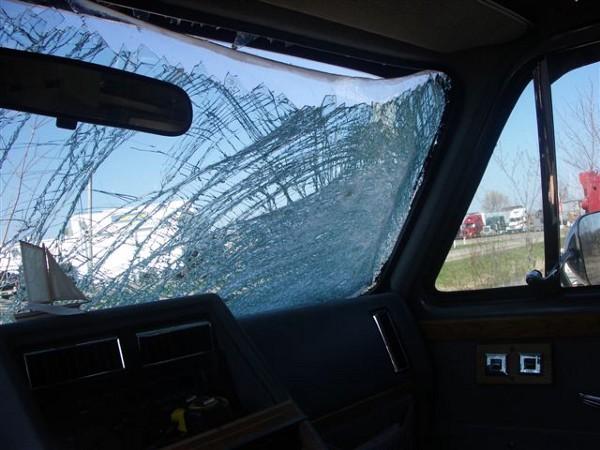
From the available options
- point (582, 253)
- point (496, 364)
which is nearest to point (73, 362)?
point (496, 364)

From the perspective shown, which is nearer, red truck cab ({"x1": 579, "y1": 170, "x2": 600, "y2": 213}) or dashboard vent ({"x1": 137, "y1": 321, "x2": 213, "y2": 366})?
dashboard vent ({"x1": 137, "y1": 321, "x2": 213, "y2": 366})

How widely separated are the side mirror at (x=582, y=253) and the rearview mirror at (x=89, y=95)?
1.78 m

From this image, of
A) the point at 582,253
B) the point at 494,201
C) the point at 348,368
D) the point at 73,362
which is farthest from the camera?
the point at 494,201

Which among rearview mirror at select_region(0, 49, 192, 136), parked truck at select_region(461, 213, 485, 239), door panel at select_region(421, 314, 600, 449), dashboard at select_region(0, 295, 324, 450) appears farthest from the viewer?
parked truck at select_region(461, 213, 485, 239)

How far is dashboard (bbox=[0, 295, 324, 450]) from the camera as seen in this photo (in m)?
1.45

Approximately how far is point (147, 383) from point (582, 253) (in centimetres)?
197

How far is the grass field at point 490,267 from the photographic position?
8.71 feet

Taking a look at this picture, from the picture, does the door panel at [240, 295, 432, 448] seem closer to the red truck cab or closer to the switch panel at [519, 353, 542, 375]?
the switch panel at [519, 353, 542, 375]

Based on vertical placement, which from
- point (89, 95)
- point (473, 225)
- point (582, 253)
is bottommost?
point (582, 253)

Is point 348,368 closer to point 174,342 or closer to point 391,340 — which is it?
point 391,340

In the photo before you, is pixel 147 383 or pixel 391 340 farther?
pixel 391 340

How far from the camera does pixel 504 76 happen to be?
2.53m

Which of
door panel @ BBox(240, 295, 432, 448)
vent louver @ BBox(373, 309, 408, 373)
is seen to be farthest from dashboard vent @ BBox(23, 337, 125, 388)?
vent louver @ BBox(373, 309, 408, 373)

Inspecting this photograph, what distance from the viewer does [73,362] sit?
153cm
